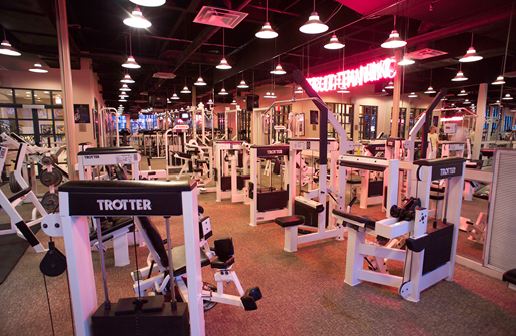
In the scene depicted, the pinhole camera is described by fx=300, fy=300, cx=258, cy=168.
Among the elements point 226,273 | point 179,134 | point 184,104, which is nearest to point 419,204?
point 226,273

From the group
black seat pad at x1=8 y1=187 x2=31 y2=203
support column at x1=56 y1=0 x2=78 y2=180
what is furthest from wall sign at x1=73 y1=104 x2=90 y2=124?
black seat pad at x1=8 y1=187 x2=31 y2=203

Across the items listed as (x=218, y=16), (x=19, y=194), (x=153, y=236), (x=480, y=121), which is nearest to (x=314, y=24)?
(x=218, y=16)

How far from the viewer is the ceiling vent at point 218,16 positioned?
4503mm

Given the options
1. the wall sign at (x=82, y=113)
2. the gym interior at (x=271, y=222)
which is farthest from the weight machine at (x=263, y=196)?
the wall sign at (x=82, y=113)

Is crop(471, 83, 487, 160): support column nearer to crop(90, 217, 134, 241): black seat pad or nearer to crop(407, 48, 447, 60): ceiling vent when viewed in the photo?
crop(407, 48, 447, 60): ceiling vent

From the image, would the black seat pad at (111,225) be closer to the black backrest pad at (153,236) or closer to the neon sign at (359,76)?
the black backrest pad at (153,236)

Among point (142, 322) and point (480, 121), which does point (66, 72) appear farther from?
point (480, 121)

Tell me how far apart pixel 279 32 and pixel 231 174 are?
353 centimetres

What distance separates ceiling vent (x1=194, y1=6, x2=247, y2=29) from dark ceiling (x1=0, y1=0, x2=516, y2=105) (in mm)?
375

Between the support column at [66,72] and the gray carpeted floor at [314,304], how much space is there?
1970 mm

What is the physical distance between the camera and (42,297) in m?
3.00

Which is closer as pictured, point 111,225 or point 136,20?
point 111,225

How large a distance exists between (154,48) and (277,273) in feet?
29.9

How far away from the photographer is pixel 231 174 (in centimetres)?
661
